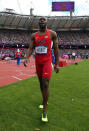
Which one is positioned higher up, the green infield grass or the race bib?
the race bib

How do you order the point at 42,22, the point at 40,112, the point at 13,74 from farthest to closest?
the point at 13,74 → the point at 40,112 → the point at 42,22

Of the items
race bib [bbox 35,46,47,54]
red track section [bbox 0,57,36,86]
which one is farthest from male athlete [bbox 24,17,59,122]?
red track section [bbox 0,57,36,86]

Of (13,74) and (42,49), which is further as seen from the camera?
(13,74)

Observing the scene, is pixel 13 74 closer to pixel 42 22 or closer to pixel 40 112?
pixel 40 112

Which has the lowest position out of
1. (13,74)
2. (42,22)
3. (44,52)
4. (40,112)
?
(13,74)

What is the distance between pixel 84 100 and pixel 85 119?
1393mm

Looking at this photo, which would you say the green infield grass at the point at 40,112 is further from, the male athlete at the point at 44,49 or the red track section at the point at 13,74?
the red track section at the point at 13,74

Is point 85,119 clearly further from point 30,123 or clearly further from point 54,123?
point 30,123

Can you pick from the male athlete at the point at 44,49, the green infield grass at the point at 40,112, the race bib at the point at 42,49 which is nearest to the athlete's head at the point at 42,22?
the male athlete at the point at 44,49

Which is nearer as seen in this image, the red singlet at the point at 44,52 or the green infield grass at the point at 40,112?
the green infield grass at the point at 40,112

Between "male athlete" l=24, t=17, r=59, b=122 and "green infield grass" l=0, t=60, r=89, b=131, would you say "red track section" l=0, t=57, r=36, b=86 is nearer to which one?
"green infield grass" l=0, t=60, r=89, b=131

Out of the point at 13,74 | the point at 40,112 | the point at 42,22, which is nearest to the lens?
the point at 42,22

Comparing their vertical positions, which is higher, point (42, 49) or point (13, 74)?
point (42, 49)

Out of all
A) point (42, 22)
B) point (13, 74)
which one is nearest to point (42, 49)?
point (42, 22)
